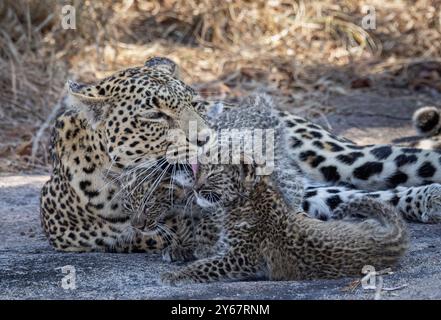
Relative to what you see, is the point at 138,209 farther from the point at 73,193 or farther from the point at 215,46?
the point at 215,46

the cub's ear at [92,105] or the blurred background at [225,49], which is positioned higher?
the blurred background at [225,49]

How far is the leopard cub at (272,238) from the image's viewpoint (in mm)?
5523

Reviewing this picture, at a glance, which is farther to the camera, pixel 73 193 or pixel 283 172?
pixel 73 193

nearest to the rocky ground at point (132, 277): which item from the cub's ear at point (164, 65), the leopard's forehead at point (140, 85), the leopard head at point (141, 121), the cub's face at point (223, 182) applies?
the cub's face at point (223, 182)

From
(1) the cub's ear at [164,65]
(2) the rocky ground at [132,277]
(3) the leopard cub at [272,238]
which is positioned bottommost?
(2) the rocky ground at [132,277]

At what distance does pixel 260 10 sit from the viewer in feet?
46.2

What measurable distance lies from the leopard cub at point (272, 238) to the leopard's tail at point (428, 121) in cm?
287

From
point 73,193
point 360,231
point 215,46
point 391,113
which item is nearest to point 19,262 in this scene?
point 73,193

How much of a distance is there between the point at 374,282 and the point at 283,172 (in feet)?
3.47

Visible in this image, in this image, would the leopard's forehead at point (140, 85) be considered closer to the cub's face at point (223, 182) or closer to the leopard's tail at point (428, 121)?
the cub's face at point (223, 182)

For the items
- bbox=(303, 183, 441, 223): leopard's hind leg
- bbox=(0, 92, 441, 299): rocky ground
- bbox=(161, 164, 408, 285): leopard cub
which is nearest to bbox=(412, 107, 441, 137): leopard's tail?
bbox=(303, 183, 441, 223): leopard's hind leg

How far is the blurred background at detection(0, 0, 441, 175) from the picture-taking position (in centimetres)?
1170

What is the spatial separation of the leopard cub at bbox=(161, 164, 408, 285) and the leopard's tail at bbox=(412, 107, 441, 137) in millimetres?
2873

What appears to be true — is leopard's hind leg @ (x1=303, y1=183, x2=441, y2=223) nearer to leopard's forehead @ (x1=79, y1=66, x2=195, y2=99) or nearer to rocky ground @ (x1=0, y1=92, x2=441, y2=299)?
rocky ground @ (x1=0, y1=92, x2=441, y2=299)
